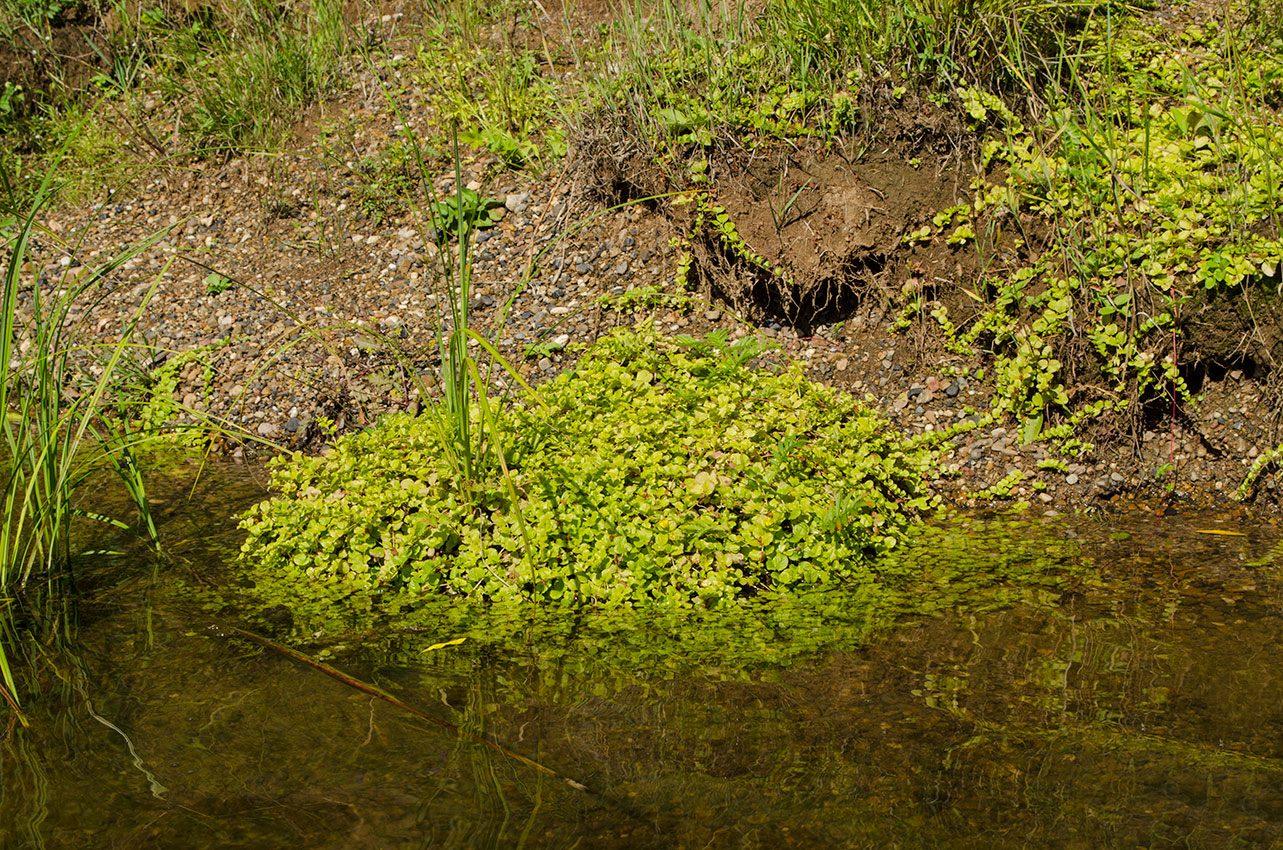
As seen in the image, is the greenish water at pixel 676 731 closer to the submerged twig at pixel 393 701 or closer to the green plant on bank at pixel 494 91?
the submerged twig at pixel 393 701

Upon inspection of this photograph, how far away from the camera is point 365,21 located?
862cm

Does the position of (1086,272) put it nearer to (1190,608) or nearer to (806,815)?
(1190,608)

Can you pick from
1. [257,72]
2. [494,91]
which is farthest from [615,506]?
[257,72]

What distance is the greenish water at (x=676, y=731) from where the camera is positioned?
2547 mm

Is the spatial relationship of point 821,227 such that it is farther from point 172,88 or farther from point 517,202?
point 172,88

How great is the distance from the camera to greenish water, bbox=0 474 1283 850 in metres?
2.55

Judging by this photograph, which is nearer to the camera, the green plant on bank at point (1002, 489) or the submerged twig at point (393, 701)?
the submerged twig at point (393, 701)

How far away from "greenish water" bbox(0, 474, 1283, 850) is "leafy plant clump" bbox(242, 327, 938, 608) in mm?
317

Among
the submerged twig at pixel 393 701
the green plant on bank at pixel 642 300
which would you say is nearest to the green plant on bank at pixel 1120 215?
the green plant on bank at pixel 642 300

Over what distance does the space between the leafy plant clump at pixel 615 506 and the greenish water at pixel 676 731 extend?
317 millimetres

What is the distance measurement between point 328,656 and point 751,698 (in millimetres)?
1506

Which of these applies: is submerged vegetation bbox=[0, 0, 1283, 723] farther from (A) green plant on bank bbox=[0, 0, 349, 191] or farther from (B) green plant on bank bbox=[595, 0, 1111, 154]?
(A) green plant on bank bbox=[0, 0, 349, 191]

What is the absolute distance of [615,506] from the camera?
13.4 feet

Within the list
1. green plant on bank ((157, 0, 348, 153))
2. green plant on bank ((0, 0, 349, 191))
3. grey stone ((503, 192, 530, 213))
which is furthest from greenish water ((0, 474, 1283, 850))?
green plant on bank ((0, 0, 349, 191))
